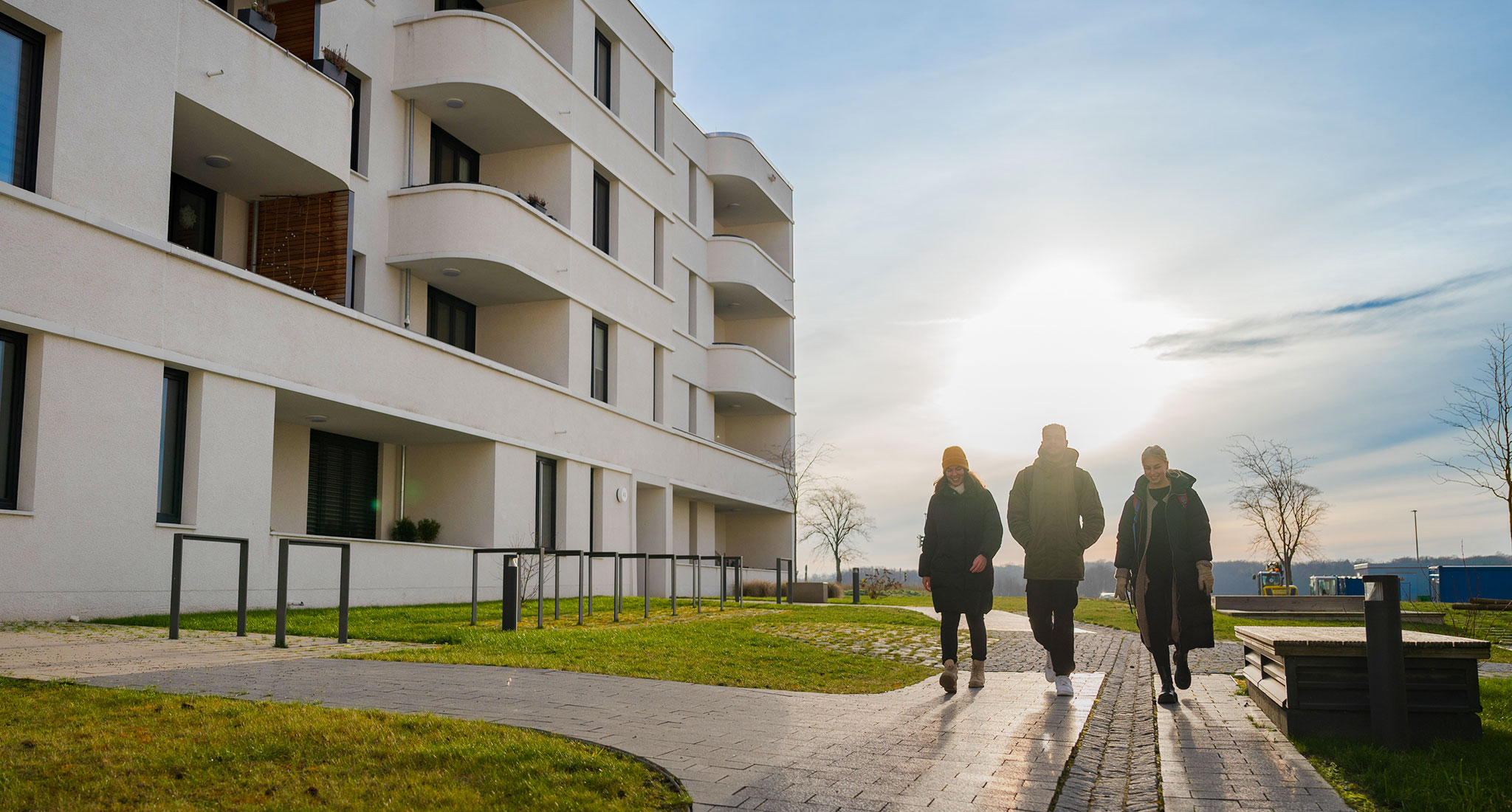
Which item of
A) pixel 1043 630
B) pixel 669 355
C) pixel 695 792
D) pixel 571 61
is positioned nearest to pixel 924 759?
pixel 695 792

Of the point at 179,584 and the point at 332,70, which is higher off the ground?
the point at 332,70

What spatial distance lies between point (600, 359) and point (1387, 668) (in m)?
22.6

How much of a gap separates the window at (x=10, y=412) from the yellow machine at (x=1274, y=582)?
29.8 m

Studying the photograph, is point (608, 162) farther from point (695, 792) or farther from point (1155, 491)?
point (695, 792)

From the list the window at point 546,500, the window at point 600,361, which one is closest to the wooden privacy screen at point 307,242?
the window at point 546,500

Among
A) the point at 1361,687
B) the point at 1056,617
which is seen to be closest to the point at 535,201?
the point at 1056,617

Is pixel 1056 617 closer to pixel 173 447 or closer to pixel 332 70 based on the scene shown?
pixel 173 447

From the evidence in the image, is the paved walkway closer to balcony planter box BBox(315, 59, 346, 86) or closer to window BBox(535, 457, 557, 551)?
balcony planter box BBox(315, 59, 346, 86)

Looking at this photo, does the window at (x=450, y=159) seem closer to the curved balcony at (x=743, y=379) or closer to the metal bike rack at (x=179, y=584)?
the curved balcony at (x=743, y=379)

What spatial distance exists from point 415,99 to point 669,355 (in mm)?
10811

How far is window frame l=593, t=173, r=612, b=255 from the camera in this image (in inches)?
1080

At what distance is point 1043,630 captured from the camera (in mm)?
8562

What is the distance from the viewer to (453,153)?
24219 mm

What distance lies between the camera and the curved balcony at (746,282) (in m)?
36.7
